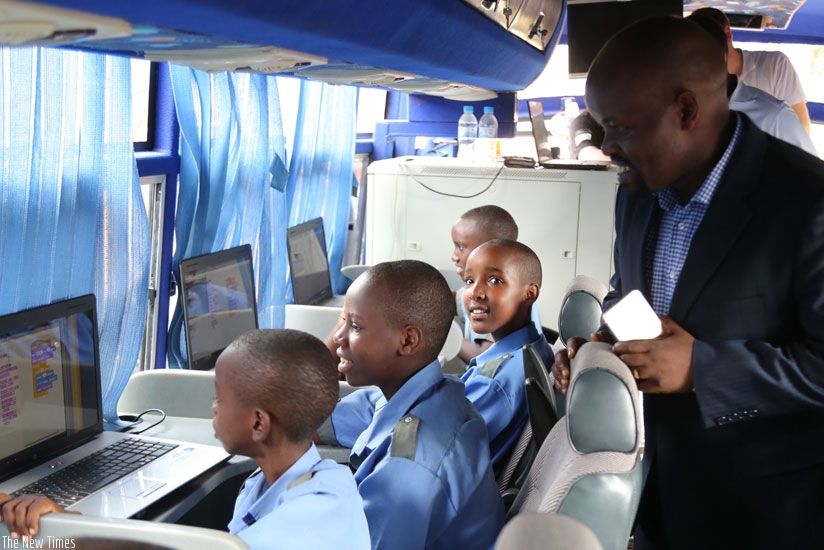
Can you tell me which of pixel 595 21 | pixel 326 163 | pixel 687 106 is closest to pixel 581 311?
pixel 687 106

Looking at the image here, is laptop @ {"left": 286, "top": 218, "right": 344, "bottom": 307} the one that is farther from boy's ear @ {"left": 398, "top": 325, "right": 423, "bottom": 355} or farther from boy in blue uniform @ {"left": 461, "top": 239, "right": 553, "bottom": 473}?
boy's ear @ {"left": 398, "top": 325, "right": 423, "bottom": 355}

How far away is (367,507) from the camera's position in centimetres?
161

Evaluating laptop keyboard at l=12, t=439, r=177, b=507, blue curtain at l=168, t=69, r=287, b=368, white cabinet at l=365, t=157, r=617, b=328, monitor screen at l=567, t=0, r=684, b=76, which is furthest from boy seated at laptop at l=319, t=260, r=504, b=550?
monitor screen at l=567, t=0, r=684, b=76

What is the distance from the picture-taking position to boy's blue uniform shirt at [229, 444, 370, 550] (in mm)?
1418

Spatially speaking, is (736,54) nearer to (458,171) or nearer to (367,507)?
(458,171)

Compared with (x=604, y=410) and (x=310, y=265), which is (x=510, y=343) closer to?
(x=604, y=410)

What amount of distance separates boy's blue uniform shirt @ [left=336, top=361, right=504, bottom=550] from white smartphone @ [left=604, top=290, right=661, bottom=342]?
462 mm

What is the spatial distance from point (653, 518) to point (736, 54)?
198 centimetres

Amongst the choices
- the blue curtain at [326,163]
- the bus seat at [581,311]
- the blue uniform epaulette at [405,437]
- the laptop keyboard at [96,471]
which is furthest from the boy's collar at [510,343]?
the blue curtain at [326,163]

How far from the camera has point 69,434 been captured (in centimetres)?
210

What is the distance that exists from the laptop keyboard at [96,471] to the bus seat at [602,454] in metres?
1.12

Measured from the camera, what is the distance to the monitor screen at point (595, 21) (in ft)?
15.4

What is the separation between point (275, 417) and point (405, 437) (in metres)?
0.27

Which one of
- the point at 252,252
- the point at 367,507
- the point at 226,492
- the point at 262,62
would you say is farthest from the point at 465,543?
the point at 252,252
